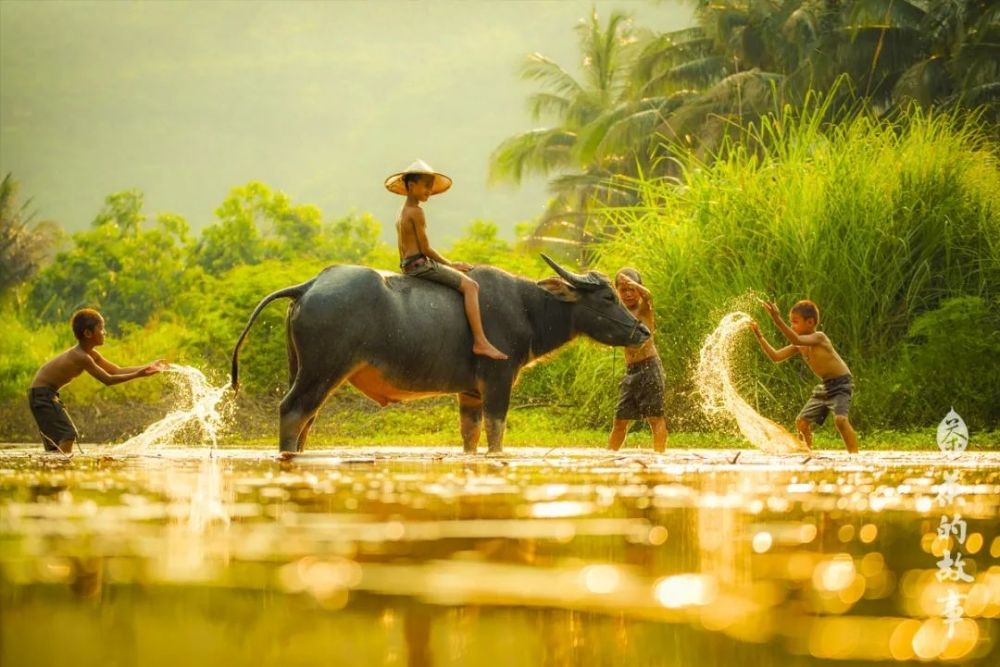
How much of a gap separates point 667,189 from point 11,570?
13.8m

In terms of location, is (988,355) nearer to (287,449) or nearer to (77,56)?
(287,449)

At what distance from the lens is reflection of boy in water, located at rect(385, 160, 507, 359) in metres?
7.89

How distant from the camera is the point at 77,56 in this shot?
94562 mm

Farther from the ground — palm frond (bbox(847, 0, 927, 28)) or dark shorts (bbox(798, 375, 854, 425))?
palm frond (bbox(847, 0, 927, 28))

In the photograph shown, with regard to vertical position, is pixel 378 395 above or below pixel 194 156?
below

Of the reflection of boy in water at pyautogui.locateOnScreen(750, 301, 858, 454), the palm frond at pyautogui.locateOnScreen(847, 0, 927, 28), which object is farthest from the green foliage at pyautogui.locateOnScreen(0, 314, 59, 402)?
the palm frond at pyautogui.locateOnScreen(847, 0, 927, 28)

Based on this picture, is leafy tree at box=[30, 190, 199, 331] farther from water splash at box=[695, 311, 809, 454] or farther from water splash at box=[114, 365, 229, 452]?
water splash at box=[695, 311, 809, 454]

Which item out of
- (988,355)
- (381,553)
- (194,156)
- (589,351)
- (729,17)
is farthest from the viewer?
(194,156)

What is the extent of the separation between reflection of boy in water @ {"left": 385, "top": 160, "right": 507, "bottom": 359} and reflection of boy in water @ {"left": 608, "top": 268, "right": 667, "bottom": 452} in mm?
1254

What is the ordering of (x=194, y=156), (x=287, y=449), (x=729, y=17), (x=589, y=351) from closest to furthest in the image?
(x=287, y=449) < (x=589, y=351) < (x=729, y=17) < (x=194, y=156)

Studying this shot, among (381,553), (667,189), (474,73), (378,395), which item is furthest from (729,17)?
(474,73)

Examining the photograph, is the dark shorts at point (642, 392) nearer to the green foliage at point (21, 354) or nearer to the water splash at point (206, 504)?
the water splash at point (206, 504)

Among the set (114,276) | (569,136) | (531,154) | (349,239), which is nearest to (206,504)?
(531,154)

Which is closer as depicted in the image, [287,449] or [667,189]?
[287,449]
